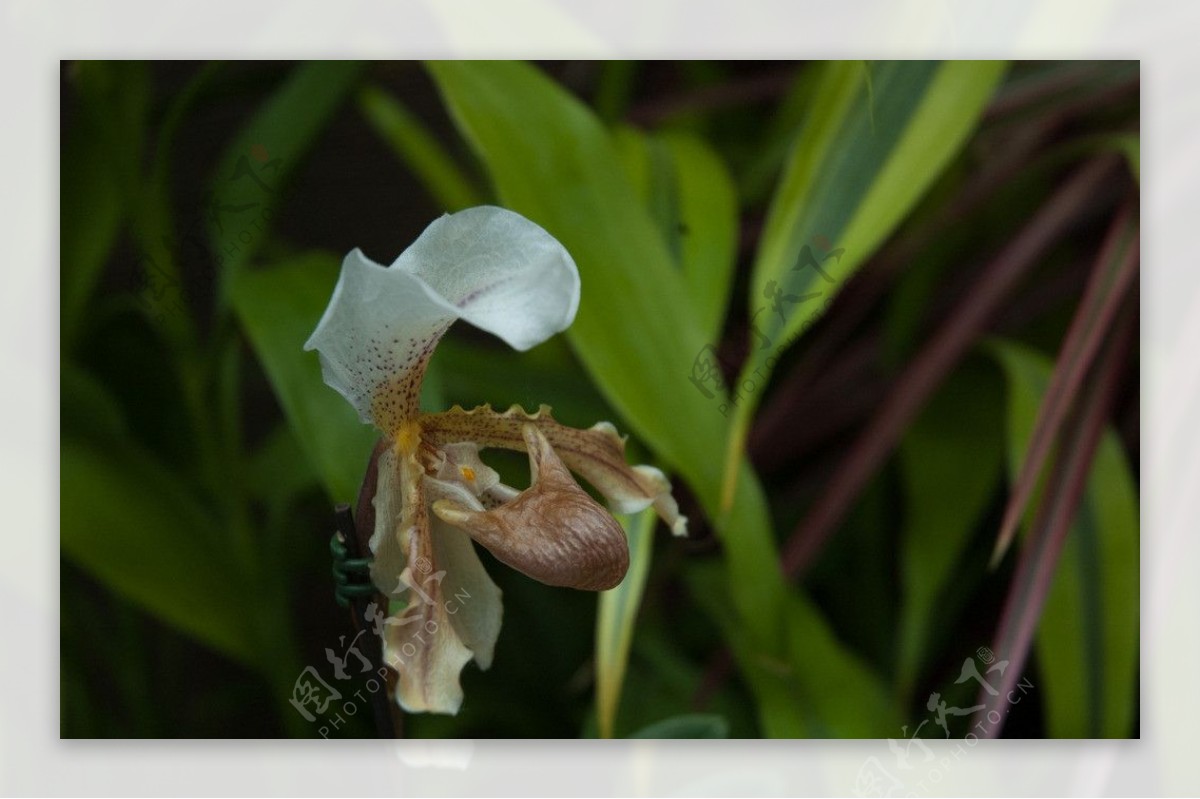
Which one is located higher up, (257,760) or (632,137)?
(632,137)

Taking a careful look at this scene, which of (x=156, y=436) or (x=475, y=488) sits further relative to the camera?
(x=156, y=436)

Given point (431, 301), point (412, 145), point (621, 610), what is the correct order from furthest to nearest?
point (412, 145) → point (621, 610) → point (431, 301)

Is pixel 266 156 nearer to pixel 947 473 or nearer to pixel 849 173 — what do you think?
pixel 849 173

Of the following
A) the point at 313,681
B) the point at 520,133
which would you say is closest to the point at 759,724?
the point at 313,681

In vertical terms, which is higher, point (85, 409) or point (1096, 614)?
point (85, 409)

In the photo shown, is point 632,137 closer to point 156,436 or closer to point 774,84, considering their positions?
point 774,84

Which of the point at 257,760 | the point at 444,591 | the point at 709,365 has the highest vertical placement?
the point at 709,365
